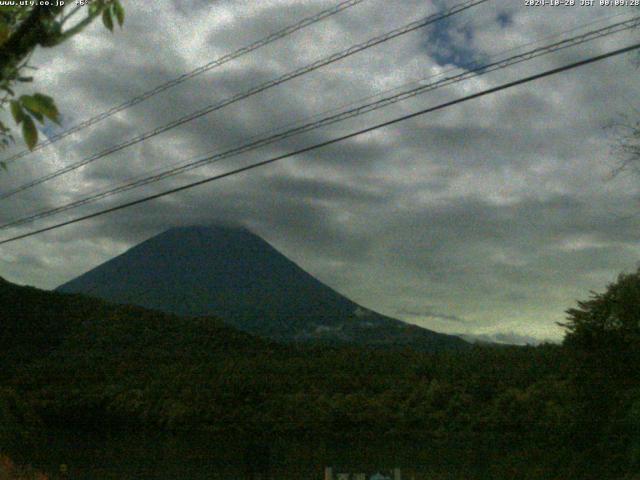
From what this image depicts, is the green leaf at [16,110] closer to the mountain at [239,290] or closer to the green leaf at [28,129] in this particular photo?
the green leaf at [28,129]

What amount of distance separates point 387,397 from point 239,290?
93620mm

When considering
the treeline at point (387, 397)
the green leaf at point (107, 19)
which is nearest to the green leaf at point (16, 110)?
the green leaf at point (107, 19)

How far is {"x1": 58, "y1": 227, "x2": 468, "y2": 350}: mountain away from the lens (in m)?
45.0

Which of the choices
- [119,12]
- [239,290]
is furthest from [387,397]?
[239,290]

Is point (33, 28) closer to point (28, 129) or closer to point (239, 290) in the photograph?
point (28, 129)

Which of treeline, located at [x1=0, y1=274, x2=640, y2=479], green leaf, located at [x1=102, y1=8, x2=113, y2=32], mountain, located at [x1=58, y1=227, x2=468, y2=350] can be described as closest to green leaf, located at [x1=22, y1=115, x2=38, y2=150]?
green leaf, located at [x1=102, y1=8, x2=113, y2=32]

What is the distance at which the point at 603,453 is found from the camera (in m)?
14.2

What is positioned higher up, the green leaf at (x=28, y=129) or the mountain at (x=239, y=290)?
the mountain at (x=239, y=290)

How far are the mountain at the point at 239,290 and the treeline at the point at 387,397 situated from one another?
10.1 m

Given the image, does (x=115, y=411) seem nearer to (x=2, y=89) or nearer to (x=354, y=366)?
(x=354, y=366)

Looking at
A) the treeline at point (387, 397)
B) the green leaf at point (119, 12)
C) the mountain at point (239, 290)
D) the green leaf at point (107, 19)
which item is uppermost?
the mountain at point (239, 290)

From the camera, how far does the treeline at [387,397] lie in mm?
14594

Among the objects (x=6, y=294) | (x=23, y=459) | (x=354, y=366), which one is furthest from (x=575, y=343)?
(x=6, y=294)

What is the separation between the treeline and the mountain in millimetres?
10060
